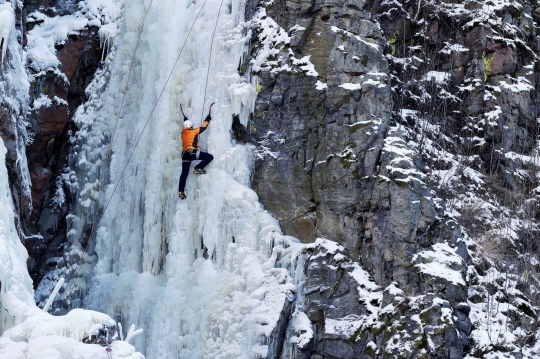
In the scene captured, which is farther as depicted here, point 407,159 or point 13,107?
point 407,159

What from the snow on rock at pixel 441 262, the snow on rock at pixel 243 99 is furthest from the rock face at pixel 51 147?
the snow on rock at pixel 441 262

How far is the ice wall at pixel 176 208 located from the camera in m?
12.1

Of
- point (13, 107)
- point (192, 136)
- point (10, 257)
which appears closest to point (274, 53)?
point (192, 136)

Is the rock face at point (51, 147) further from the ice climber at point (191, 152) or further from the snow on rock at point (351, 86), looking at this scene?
the snow on rock at point (351, 86)

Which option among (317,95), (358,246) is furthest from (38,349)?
(317,95)

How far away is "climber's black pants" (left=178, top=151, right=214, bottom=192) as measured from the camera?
12547mm

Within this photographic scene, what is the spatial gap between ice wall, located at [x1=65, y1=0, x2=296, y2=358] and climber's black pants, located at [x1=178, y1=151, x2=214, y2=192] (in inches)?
8.4

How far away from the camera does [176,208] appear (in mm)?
12930

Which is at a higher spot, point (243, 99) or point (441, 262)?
point (243, 99)

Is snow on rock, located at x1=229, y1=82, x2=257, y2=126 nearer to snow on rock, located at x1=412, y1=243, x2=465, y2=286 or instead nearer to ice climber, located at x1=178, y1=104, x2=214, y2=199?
ice climber, located at x1=178, y1=104, x2=214, y2=199

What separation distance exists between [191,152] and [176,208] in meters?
1.05

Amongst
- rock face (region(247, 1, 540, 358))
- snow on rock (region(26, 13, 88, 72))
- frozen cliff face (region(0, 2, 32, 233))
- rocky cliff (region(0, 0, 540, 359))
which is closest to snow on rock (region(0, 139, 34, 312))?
frozen cliff face (region(0, 2, 32, 233))

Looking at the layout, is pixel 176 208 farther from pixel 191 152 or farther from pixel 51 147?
pixel 51 147

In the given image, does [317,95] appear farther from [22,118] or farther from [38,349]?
[38,349]
